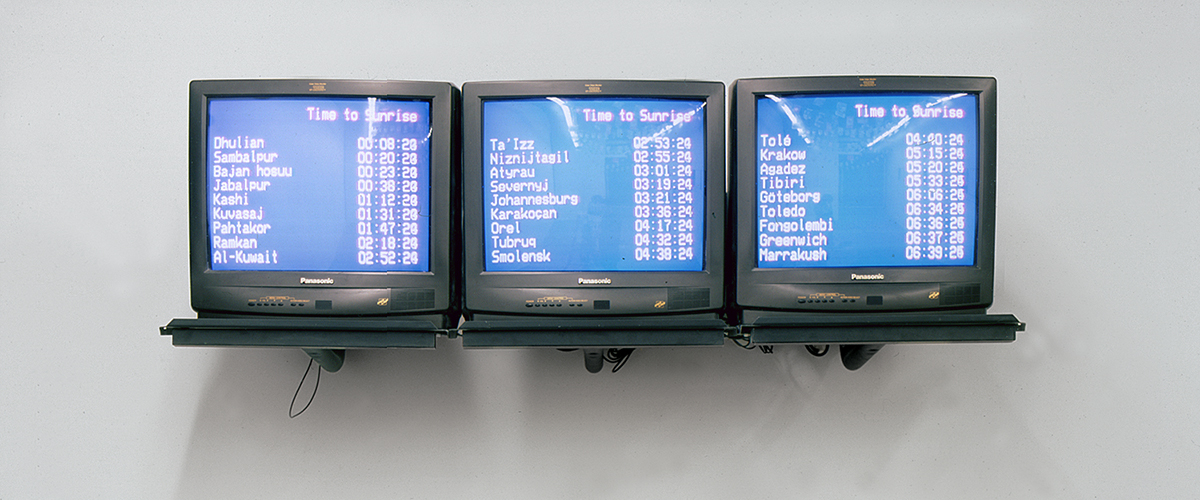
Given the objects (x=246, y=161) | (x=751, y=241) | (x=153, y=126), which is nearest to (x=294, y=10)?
(x=153, y=126)

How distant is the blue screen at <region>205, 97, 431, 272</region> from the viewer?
1304 mm

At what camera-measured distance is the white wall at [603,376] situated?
1.65 meters

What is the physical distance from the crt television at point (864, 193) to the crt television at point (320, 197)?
2.25ft

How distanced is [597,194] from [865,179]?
23.2 inches

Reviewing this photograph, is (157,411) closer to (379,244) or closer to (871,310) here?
(379,244)

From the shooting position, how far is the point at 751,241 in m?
1.30

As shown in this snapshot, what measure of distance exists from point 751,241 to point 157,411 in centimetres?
167

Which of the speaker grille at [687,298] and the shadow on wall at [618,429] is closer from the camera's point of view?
the speaker grille at [687,298]

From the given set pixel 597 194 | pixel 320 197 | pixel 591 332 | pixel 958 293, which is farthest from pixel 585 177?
pixel 958 293

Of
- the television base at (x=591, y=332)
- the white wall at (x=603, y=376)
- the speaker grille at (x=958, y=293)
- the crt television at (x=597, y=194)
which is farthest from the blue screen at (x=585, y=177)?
the speaker grille at (x=958, y=293)

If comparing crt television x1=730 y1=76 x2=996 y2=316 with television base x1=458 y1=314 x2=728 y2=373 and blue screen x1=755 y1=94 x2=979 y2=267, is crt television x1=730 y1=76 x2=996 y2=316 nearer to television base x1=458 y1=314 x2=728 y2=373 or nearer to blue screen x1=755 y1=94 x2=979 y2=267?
blue screen x1=755 y1=94 x2=979 y2=267

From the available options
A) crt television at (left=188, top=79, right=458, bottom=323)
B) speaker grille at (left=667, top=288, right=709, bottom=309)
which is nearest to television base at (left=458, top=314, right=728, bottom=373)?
speaker grille at (left=667, top=288, right=709, bottom=309)

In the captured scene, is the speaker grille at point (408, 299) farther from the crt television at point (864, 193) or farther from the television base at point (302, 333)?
the crt television at point (864, 193)

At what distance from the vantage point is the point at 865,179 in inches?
51.5
